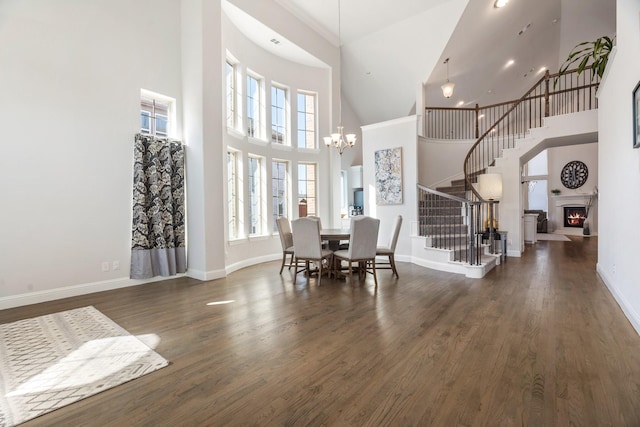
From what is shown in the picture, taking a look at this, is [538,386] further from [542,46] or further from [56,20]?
[542,46]

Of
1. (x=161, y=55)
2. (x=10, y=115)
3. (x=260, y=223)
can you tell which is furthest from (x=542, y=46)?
(x=10, y=115)

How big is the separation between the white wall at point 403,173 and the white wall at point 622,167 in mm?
2721

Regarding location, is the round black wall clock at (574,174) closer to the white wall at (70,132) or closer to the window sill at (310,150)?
the window sill at (310,150)

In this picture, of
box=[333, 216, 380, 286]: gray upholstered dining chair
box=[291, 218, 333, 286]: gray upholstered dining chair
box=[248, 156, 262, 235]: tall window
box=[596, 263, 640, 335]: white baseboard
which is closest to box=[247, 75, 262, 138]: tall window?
box=[248, 156, 262, 235]: tall window

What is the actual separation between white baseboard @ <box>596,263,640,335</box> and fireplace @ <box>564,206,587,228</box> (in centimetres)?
915

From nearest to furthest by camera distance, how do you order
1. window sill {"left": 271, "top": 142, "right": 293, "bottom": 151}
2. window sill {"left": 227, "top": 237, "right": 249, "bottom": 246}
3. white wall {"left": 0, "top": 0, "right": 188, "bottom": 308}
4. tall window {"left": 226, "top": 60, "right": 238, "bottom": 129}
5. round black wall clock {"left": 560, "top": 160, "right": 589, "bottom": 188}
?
1. white wall {"left": 0, "top": 0, "right": 188, "bottom": 308}
2. window sill {"left": 227, "top": 237, "right": 249, "bottom": 246}
3. tall window {"left": 226, "top": 60, "right": 238, "bottom": 129}
4. window sill {"left": 271, "top": 142, "right": 293, "bottom": 151}
5. round black wall clock {"left": 560, "top": 160, "right": 589, "bottom": 188}

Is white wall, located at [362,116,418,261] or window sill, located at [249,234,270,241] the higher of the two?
white wall, located at [362,116,418,261]

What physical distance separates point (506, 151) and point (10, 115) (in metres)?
8.20

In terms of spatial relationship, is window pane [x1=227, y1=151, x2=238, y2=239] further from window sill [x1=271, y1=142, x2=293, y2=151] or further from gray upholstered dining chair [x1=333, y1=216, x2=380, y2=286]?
gray upholstered dining chair [x1=333, y1=216, x2=380, y2=286]

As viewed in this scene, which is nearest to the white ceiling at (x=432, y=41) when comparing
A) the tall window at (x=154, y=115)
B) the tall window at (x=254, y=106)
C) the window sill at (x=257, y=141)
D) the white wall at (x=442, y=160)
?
the tall window at (x=254, y=106)

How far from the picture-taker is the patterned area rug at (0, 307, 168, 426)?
170 cm

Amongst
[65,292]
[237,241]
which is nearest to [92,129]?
[65,292]

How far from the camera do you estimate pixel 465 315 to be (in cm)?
292

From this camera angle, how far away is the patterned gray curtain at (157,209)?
13.8 ft
